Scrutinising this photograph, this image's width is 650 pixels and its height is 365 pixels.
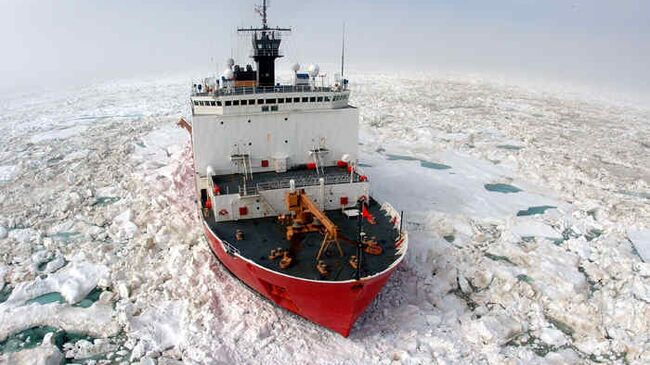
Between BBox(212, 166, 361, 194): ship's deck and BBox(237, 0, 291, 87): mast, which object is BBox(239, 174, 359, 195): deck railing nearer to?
BBox(212, 166, 361, 194): ship's deck

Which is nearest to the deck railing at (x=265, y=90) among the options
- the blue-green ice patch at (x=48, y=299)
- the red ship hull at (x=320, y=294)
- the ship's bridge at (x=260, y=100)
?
the ship's bridge at (x=260, y=100)

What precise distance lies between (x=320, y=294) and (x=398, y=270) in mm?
2683

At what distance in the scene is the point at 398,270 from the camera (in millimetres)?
9234

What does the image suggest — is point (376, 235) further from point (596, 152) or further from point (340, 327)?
point (596, 152)

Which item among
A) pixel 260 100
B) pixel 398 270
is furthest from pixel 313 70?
pixel 398 270

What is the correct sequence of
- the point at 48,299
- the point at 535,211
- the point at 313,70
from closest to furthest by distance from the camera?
1. the point at 48,299
2. the point at 313,70
3. the point at 535,211

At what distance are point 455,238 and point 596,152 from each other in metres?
11.8

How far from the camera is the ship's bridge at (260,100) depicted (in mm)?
10695

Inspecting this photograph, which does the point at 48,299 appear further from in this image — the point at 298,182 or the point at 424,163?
the point at 424,163

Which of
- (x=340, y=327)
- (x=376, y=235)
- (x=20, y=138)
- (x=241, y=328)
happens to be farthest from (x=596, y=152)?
(x=20, y=138)

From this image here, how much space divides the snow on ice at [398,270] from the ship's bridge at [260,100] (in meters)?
3.15

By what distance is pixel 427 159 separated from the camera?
1767cm

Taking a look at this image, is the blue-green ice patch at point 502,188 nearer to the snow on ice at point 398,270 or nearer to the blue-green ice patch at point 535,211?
the snow on ice at point 398,270

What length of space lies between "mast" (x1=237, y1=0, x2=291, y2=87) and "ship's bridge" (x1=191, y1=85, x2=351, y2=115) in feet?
5.46
